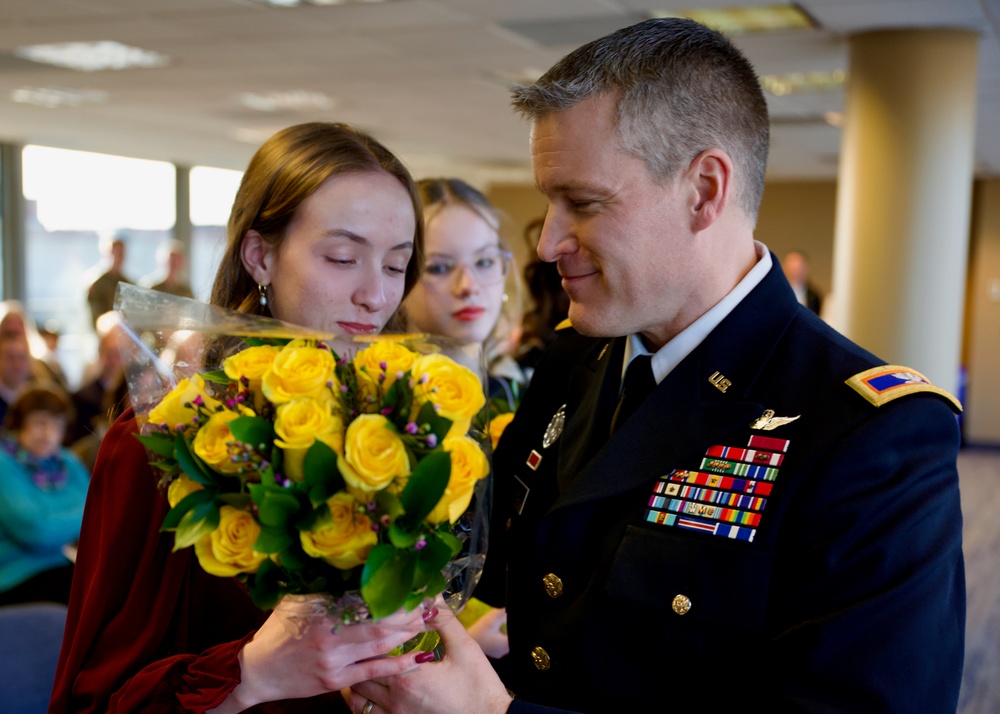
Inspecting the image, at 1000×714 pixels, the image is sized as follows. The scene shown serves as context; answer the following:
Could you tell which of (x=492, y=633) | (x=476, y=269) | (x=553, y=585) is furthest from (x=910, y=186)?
(x=553, y=585)

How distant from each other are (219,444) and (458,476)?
0.28 metres

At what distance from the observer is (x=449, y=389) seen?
115 cm

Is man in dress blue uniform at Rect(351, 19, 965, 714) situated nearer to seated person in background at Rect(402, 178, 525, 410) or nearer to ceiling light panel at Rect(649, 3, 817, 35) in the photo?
seated person in background at Rect(402, 178, 525, 410)

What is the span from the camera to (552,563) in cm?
147

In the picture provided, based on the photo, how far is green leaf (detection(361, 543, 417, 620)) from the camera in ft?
3.60

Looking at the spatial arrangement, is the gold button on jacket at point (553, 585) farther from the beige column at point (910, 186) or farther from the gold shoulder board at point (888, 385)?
the beige column at point (910, 186)

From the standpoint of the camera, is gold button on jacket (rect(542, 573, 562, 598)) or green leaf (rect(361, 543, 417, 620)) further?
gold button on jacket (rect(542, 573, 562, 598))

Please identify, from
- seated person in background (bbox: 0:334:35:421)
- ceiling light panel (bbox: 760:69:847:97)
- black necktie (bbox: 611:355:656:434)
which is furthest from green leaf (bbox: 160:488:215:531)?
ceiling light panel (bbox: 760:69:847:97)

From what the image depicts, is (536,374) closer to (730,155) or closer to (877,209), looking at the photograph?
(730,155)

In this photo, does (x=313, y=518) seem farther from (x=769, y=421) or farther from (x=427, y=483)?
(x=769, y=421)

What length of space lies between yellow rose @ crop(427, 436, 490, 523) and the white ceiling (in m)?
4.53

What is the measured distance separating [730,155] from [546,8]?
417cm

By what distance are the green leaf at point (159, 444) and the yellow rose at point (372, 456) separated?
0.25 m

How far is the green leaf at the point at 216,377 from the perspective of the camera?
1.23 meters
